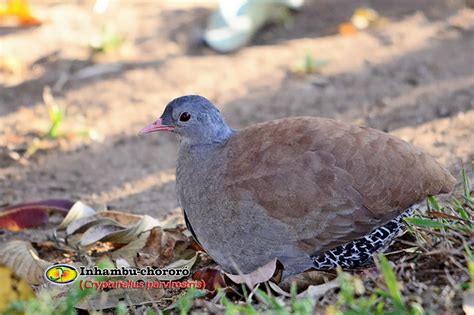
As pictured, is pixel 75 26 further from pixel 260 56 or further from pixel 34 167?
pixel 34 167

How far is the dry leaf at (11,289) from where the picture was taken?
3587mm

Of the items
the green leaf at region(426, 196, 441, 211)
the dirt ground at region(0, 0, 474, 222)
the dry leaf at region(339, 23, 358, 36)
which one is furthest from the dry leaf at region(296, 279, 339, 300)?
the dry leaf at region(339, 23, 358, 36)

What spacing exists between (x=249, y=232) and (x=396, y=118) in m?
2.69

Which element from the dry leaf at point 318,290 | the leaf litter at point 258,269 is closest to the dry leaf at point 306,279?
the leaf litter at point 258,269

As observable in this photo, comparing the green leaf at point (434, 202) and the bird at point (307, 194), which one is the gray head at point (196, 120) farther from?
the green leaf at point (434, 202)

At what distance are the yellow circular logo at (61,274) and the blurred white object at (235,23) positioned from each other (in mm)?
4022

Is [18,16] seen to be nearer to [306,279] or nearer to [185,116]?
[185,116]

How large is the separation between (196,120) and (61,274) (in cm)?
99

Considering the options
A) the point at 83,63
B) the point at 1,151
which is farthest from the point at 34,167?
the point at 83,63

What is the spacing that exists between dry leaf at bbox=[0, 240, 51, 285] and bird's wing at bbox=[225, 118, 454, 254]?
3.68 ft

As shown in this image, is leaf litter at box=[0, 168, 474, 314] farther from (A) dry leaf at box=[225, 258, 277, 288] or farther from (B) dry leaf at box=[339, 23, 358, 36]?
(B) dry leaf at box=[339, 23, 358, 36]

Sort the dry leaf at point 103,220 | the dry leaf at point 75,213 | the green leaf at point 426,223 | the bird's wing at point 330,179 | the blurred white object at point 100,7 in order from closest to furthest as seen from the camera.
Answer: the green leaf at point 426,223
the bird's wing at point 330,179
the dry leaf at point 103,220
the dry leaf at point 75,213
the blurred white object at point 100,7

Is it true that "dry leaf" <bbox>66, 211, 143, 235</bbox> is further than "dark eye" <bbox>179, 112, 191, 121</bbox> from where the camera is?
Yes

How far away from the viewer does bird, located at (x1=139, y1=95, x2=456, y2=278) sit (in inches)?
146
